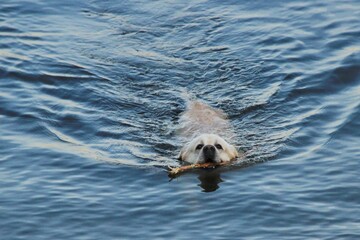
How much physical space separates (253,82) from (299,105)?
1248mm

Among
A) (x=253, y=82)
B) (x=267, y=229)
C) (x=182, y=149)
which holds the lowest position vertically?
(x=267, y=229)

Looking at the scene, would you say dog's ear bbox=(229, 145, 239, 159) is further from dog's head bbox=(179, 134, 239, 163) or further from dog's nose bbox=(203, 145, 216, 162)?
dog's nose bbox=(203, 145, 216, 162)

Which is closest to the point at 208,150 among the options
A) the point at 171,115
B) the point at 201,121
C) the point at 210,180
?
the point at 210,180

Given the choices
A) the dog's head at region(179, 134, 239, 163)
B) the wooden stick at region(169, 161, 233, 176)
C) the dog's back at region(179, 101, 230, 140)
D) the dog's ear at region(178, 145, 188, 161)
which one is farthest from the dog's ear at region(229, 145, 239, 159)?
the dog's back at region(179, 101, 230, 140)

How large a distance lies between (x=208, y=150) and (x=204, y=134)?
0.39 meters

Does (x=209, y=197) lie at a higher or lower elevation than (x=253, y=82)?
lower

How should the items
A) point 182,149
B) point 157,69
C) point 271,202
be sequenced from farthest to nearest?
point 157,69
point 182,149
point 271,202

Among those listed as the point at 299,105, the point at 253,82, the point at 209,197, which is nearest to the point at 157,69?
the point at 253,82

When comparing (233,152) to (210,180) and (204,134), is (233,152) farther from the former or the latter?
(210,180)

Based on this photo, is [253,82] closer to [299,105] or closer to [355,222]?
[299,105]

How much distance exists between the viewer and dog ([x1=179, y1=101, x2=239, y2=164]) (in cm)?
1225

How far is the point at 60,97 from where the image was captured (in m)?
14.9

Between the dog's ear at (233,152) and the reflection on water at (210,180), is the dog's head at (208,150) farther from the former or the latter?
the reflection on water at (210,180)

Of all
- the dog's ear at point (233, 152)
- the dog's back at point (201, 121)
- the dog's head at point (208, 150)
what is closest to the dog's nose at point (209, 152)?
the dog's head at point (208, 150)
